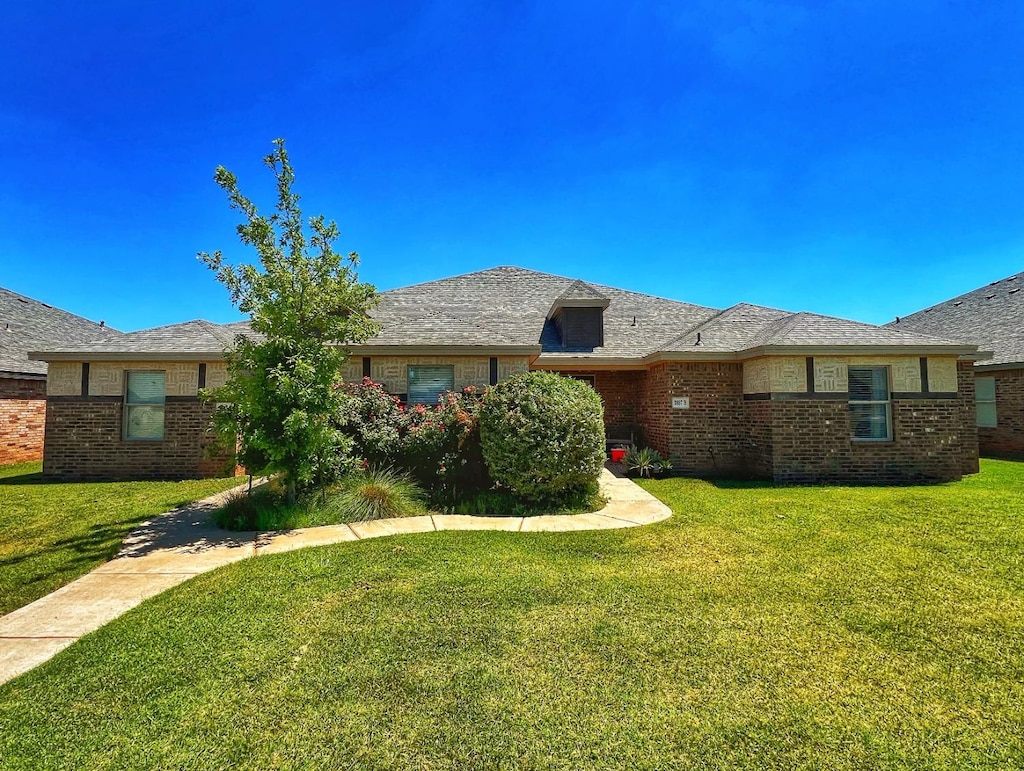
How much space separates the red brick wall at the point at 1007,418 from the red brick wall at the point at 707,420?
10081 mm

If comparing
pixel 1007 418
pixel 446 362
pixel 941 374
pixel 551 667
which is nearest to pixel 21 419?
pixel 446 362

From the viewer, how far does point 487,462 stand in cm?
767

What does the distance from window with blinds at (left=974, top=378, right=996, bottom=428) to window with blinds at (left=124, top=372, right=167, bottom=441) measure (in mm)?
23362

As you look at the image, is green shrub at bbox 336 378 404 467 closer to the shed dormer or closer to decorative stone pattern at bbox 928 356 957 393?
the shed dormer

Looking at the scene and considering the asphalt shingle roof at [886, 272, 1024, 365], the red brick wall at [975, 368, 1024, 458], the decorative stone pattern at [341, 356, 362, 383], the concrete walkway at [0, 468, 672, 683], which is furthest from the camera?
the asphalt shingle roof at [886, 272, 1024, 365]

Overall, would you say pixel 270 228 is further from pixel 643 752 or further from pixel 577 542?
pixel 643 752

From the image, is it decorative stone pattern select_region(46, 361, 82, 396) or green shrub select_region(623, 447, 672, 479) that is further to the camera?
green shrub select_region(623, 447, 672, 479)

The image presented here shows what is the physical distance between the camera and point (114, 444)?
10.6 m

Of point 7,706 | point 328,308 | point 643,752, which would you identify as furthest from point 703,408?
point 7,706

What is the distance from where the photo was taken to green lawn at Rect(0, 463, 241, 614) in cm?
463

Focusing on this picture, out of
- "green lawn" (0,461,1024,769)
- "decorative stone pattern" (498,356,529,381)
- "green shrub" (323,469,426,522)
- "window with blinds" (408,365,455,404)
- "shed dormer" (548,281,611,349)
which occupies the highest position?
"shed dormer" (548,281,611,349)

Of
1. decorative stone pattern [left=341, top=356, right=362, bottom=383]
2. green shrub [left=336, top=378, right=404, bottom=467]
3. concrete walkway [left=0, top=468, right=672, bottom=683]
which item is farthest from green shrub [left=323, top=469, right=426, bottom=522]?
decorative stone pattern [left=341, top=356, right=362, bottom=383]

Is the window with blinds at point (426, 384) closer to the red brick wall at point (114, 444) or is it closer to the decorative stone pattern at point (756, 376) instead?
the red brick wall at point (114, 444)

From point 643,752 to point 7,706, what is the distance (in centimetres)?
357
